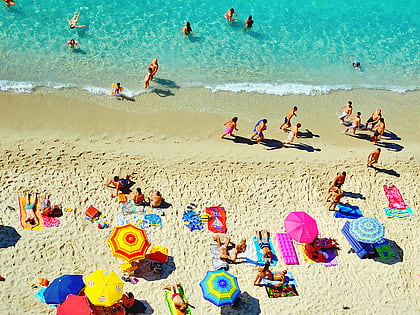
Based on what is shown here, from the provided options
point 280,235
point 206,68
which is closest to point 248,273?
point 280,235

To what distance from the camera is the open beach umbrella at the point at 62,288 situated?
12898 millimetres

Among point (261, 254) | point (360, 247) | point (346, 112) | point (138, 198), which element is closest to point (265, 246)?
point (261, 254)

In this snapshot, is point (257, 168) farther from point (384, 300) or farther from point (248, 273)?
point (384, 300)

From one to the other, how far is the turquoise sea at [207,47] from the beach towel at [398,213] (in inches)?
279

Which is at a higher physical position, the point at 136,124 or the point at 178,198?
the point at 136,124

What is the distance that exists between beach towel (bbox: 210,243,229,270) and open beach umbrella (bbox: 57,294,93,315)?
3.90 meters

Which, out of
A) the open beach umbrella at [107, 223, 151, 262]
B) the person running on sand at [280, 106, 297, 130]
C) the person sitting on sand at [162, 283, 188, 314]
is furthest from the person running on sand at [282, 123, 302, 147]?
the person sitting on sand at [162, 283, 188, 314]

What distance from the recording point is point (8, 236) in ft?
47.8

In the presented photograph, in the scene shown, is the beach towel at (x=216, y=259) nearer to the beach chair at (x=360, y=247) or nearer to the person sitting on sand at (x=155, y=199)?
the person sitting on sand at (x=155, y=199)

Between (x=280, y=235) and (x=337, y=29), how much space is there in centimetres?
1422

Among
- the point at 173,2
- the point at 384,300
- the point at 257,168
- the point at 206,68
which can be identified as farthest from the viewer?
the point at 173,2

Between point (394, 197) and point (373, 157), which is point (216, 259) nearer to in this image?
point (394, 197)

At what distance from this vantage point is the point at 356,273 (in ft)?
50.6

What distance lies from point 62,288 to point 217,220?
5.17 m
